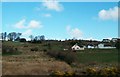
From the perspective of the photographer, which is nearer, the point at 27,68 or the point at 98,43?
the point at 27,68

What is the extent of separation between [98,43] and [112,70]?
4751 centimetres

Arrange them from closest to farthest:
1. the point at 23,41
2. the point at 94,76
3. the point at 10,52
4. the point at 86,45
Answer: the point at 94,76
the point at 10,52
the point at 86,45
the point at 23,41

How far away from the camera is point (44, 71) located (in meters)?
20.0

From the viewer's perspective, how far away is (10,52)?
40594mm

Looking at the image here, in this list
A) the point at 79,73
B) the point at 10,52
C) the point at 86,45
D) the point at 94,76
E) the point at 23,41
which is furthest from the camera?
the point at 23,41

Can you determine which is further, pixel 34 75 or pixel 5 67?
pixel 5 67

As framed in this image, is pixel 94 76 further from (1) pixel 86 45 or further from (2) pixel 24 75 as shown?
(1) pixel 86 45

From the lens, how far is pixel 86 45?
2453 inches

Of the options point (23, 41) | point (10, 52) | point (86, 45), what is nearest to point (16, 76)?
point (10, 52)

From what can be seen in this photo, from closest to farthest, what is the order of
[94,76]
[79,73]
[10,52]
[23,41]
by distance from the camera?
[94,76] < [79,73] < [10,52] < [23,41]

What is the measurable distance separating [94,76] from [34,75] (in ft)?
11.5

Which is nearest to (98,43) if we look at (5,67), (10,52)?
(10,52)

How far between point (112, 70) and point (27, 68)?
18.0ft

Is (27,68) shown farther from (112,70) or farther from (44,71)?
(112,70)
